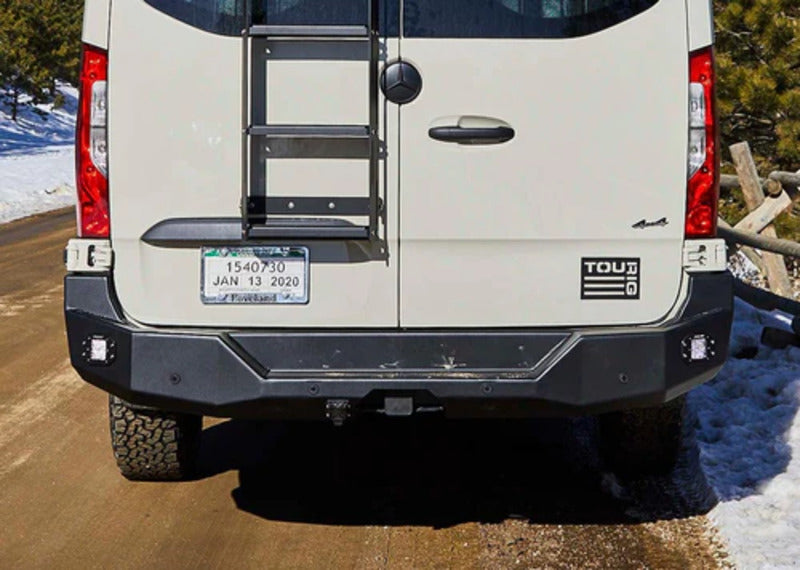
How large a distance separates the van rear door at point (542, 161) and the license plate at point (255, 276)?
→ 346 mm

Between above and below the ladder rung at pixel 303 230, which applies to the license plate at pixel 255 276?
below

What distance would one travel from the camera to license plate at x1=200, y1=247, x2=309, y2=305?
431cm

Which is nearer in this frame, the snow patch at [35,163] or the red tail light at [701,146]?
the red tail light at [701,146]

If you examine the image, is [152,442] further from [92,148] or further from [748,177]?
[748,177]

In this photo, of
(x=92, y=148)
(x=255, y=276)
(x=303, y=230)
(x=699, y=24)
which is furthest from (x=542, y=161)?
(x=92, y=148)

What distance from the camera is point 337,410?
438 centimetres

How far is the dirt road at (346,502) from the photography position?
185 inches

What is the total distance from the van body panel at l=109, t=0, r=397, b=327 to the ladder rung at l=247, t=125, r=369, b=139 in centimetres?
4

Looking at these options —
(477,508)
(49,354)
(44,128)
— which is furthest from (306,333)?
(44,128)

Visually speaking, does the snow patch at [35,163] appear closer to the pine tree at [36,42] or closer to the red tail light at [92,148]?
the pine tree at [36,42]

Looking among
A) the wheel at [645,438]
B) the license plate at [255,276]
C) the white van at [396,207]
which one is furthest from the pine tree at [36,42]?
the license plate at [255,276]

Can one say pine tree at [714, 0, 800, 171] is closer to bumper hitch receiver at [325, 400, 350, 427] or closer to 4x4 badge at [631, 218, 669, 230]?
4x4 badge at [631, 218, 669, 230]

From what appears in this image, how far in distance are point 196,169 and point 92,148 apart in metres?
0.37

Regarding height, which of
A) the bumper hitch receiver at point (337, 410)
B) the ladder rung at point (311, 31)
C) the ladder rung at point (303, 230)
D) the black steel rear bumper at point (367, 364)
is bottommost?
the bumper hitch receiver at point (337, 410)
